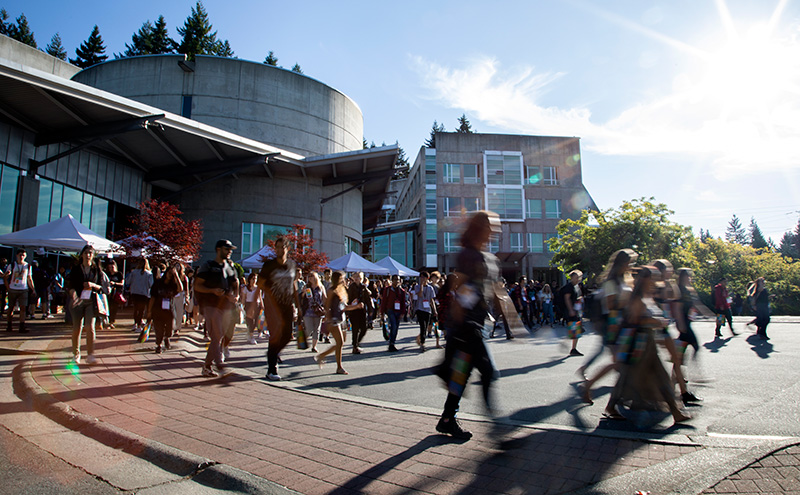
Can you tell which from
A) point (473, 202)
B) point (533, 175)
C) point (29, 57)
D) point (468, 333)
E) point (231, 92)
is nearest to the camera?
point (468, 333)

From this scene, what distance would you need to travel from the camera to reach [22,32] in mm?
50500

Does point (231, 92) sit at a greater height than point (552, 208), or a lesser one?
greater

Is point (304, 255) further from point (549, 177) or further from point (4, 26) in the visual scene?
point (4, 26)

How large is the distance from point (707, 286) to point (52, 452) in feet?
120

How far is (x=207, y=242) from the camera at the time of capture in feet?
90.1

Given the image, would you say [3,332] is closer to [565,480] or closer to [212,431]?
[212,431]

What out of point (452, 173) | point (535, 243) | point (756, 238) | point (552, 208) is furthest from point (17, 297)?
point (756, 238)

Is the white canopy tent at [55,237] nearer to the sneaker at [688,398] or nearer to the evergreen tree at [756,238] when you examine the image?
the sneaker at [688,398]

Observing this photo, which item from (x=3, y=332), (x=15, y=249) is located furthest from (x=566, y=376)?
(x=15, y=249)

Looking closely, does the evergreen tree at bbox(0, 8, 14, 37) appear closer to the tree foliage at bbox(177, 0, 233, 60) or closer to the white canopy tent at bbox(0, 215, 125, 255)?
the tree foliage at bbox(177, 0, 233, 60)

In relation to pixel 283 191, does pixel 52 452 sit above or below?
below

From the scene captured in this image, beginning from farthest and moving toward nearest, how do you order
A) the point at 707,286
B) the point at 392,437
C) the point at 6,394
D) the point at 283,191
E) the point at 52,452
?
1. the point at 707,286
2. the point at 283,191
3. the point at 6,394
4. the point at 392,437
5. the point at 52,452

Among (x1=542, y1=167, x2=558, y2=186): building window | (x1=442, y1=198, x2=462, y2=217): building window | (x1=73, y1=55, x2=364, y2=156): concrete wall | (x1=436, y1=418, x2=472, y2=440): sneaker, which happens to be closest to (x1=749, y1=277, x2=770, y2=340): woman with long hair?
(x1=436, y1=418, x2=472, y2=440): sneaker

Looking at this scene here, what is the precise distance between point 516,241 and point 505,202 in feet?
13.3
